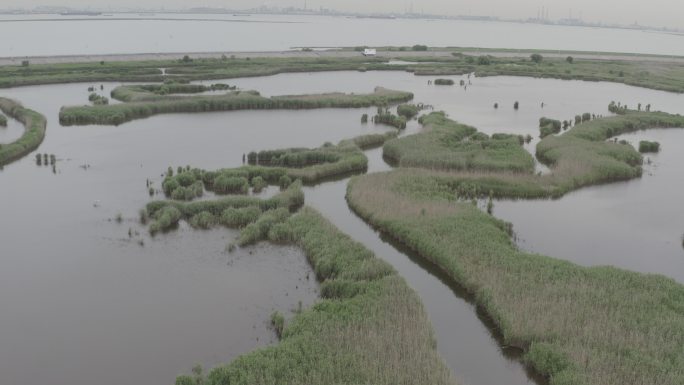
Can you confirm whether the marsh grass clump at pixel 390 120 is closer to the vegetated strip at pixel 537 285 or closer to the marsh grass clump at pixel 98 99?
the vegetated strip at pixel 537 285

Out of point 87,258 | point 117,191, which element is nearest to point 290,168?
point 117,191

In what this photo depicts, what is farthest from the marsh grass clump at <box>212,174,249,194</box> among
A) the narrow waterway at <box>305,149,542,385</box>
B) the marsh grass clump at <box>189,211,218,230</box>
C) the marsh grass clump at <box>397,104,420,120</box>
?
the marsh grass clump at <box>397,104,420,120</box>

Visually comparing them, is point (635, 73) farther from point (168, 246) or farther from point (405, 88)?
point (168, 246)

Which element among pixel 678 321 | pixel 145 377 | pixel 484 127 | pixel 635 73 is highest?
pixel 635 73

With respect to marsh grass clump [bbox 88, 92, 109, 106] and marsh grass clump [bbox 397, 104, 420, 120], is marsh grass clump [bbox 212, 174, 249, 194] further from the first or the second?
marsh grass clump [bbox 88, 92, 109, 106]

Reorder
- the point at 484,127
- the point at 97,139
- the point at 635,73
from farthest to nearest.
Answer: the point at 635,73
the point at 484,127
the point at 97,139
